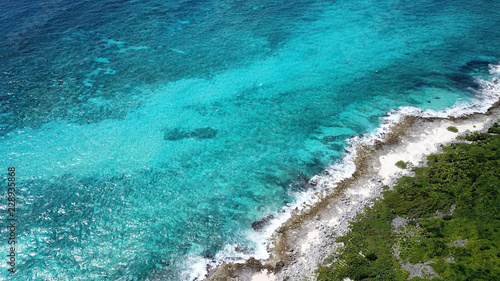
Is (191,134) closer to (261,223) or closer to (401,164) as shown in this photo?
(261,223)

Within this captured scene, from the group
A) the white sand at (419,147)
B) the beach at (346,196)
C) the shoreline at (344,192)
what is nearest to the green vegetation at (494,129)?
the beach at (346,196)

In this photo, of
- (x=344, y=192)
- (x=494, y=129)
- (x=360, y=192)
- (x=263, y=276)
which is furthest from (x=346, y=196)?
(x=494, y=129)

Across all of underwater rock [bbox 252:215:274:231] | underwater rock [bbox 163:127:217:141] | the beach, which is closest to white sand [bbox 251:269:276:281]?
the beach

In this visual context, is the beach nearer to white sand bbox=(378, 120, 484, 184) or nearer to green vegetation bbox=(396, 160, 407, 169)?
white sand bbox=(378, 120, 484, 184)

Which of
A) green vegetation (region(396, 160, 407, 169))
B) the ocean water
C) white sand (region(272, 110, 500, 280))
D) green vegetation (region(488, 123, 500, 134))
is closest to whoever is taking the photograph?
white sand (region(272, 110, 500, 280))

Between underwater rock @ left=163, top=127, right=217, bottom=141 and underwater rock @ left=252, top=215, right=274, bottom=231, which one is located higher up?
underwater rock @ left=163, top=127, right=217, bottom=141

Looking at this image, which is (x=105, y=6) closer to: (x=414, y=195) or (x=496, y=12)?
(x=414, y=195)

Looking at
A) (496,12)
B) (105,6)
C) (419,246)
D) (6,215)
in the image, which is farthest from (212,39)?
(496,12)
